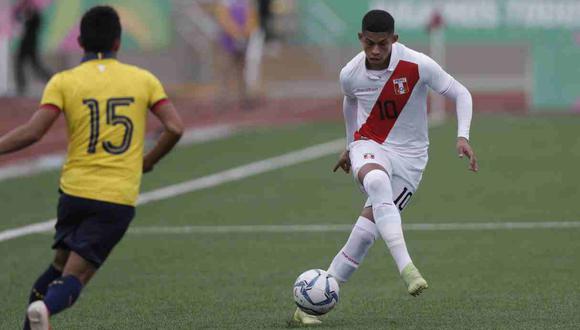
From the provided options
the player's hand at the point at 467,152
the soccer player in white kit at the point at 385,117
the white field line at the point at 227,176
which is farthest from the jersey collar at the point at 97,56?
the white field line at the point at 227,176

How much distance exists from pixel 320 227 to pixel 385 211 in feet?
19.1

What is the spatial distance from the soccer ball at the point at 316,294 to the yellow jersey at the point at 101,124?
1.63 m

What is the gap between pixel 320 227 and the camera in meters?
14.7

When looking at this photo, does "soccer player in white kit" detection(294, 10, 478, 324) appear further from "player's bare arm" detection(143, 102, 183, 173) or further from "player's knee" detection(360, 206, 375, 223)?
"player's bare arm" detection(143, 102, 183, 173)

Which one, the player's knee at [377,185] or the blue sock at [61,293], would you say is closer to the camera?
the blue sock at [61,293]

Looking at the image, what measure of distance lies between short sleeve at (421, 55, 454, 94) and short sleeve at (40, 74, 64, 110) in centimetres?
258

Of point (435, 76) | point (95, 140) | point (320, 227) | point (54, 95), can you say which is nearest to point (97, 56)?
point (54, 95)

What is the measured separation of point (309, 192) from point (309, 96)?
19.2 m

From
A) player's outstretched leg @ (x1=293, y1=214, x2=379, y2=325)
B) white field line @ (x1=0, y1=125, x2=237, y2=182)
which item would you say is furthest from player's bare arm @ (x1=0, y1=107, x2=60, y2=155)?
white field line @ (x1=0, y1=125, x2=237, y2=182)

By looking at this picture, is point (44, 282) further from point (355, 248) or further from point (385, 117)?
point (385, 117)

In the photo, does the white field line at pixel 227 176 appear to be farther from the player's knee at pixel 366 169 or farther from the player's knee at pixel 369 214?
the player's knee at pixel 366 169

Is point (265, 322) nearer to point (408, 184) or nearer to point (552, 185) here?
point (408, 184)

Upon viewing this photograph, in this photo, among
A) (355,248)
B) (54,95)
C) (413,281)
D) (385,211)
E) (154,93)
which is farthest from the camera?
(355,248)

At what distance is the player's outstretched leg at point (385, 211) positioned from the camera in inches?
346
